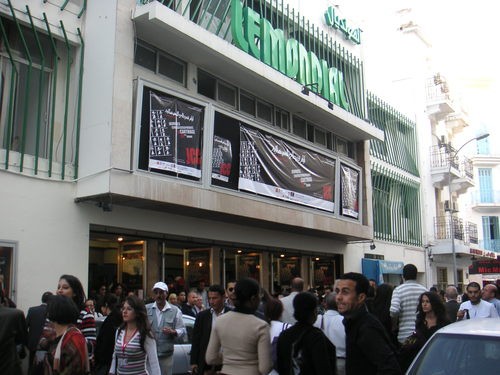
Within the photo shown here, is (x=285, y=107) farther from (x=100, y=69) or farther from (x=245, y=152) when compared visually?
(x=100, y=69)

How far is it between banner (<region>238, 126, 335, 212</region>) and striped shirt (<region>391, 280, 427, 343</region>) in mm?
7233

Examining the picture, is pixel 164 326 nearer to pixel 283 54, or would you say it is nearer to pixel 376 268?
pixel 283 54

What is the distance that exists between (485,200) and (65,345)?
48746 millimetres

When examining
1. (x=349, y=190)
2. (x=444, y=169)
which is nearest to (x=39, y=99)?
(x=349, y=190)

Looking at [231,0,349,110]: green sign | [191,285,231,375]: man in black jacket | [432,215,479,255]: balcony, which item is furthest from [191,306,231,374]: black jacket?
[432,215,479,255]: balcony

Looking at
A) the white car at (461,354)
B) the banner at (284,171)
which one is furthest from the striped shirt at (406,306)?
the banner at (284,171)

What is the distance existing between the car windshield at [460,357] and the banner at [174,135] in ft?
28.2

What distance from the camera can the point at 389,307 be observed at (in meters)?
8.70

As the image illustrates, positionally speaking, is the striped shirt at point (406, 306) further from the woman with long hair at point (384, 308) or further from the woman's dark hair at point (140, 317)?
the woman's dark hair at point (140, 317)

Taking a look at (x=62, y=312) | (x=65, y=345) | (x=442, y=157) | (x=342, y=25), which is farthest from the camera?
(x=442, y=157)

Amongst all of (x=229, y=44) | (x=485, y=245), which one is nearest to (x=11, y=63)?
(x=229, y=44)

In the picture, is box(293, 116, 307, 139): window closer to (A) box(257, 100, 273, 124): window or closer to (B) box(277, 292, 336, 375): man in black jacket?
(A) box(257, 100, 273, 124): window

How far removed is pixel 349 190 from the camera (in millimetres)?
20031

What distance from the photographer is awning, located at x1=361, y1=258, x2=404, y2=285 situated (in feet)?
75.3
